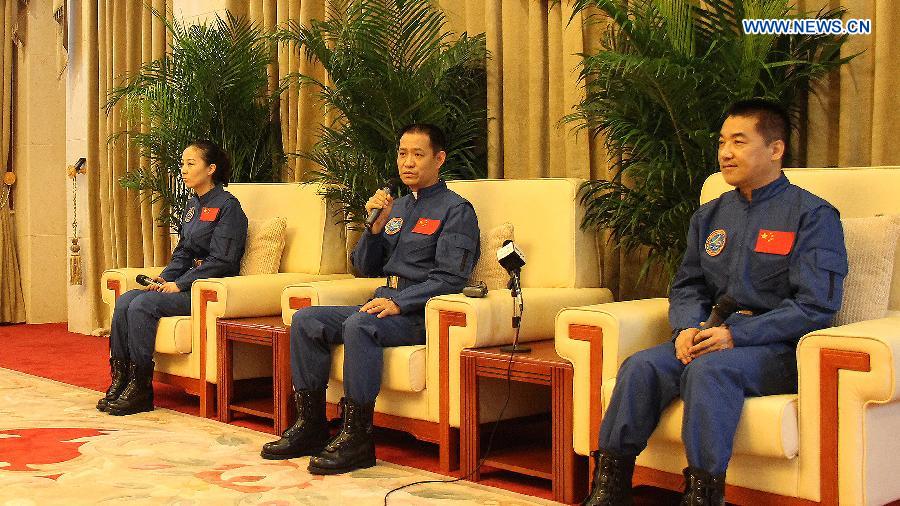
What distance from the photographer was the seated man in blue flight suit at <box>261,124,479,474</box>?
11.7ft

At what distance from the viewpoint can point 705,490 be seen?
2.54 metres

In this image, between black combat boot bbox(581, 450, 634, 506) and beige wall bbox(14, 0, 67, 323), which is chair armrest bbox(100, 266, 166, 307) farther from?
beige wall bbox(14, 0, 67, 323)

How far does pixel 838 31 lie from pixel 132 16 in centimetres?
521

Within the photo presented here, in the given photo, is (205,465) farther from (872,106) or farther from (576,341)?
(872,106)

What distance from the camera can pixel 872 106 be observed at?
140 inches

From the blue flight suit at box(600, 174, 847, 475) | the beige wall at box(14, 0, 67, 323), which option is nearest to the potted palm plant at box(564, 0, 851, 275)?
the blue flight suit at box(600, 174, 847, 475)

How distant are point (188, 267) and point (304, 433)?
5.26 feet

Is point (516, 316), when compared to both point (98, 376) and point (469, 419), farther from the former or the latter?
point (98, 376)

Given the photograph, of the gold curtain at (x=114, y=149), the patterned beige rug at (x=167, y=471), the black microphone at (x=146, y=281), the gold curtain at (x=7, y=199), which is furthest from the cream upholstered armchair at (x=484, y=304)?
the gold curtain at (x=7, y=199)

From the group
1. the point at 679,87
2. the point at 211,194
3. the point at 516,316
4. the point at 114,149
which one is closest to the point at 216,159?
the point at 211,194

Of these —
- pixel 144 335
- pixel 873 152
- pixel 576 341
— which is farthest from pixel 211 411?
pixel 873 152

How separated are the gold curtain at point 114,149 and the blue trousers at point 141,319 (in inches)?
Answer: 87.5

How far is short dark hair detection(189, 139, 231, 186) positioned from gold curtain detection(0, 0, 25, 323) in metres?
4.14

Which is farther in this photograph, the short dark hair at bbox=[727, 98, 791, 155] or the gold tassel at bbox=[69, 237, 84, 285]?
the gold tassel at bbox=[69, 237, 84, 285]
